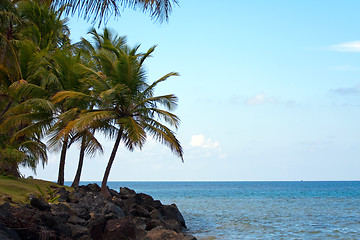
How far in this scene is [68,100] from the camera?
68.6ft

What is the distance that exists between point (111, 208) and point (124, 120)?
18.2 feet

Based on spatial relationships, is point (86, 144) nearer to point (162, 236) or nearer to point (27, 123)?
point (27, 123)

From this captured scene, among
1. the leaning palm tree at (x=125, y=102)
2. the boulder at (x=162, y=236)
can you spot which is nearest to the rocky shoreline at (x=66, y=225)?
the boulder at (x=162, y=236)

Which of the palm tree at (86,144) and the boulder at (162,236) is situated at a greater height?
the palm tree at (86,144)

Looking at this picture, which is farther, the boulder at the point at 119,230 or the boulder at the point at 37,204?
A: the boulder at the point at 37,204

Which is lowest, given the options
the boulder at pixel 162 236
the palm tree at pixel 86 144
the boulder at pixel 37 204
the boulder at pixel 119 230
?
the boulder at pixel 162 236

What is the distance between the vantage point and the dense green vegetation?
60.1 ft

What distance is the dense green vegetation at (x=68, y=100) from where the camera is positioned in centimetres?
1833

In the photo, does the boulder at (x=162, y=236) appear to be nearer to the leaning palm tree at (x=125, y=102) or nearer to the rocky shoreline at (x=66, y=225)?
the rocky shoreline at (x=66, y=225)

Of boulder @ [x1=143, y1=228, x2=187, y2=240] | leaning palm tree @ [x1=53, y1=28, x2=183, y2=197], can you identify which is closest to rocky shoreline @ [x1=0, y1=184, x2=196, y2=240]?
boulder @ [x1=143, y1=228, x2=187, y2=240]

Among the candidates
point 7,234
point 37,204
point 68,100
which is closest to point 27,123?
point 68,100

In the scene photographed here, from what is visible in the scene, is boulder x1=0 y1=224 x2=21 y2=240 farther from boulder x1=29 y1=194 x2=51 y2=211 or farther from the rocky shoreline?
boulder x1=29 y1=194 x2=51 y2=211

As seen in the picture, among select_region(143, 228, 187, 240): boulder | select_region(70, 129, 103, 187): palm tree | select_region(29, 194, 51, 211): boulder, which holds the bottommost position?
select_region(143, 228, 187, 240): boulder

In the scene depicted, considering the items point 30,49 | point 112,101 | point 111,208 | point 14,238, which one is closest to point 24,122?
point 30,49
